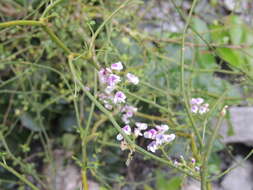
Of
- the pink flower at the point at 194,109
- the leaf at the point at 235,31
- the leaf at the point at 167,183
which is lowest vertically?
the leaf at the point at 167,183

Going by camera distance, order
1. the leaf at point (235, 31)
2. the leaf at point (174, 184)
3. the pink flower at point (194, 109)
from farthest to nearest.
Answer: the leaf at point (235, 31) < the leaf at point (174, 184) < the pink flower at point (194, 109)

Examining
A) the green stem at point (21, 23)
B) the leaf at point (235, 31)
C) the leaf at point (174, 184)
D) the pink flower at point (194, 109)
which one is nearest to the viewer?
the green stem at point (21, 23)

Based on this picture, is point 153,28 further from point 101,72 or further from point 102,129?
point 101,72

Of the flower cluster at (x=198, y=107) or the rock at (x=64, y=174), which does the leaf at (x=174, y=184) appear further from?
the flower cluster at (x=198, y=107)

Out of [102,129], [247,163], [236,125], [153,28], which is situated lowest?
[247,163]

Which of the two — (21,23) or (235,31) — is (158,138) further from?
(235,31)

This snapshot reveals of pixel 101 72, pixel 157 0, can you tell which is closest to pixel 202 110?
pixel 101 72

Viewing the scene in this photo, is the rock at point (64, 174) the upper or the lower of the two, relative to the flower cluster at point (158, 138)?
lower

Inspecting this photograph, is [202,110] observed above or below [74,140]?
above

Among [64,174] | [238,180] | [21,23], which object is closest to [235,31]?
[238,180]

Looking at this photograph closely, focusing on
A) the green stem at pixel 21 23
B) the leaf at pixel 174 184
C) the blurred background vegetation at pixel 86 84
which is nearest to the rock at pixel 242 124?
the blurred background vegetation at pixel 86 84
